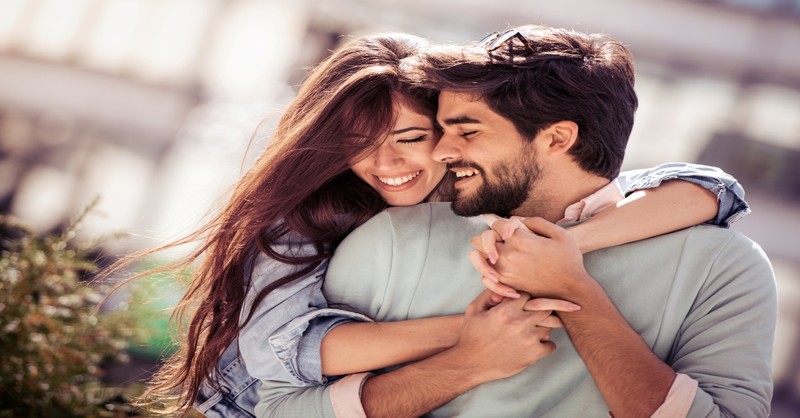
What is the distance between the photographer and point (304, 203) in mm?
2006

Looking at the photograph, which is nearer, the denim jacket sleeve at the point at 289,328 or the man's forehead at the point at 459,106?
the denim jacket sleeve at the point at 289,328

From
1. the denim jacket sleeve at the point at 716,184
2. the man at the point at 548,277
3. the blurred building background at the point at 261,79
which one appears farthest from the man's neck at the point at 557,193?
the blurred building background at the point at 261,79

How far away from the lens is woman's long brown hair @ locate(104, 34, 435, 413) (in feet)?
6.43

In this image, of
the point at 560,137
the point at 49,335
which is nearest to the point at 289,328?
the point at 560,137

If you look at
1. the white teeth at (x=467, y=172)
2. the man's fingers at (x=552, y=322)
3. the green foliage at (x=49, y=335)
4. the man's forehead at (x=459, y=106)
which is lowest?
the green foliage at (x=49, y=335)

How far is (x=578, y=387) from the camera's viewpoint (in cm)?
174

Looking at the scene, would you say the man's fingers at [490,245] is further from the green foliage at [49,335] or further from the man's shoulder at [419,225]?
the green foliage at [49,335]

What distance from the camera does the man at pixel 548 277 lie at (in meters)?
1.58

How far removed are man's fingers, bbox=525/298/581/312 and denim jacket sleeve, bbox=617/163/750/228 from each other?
14.6 inches

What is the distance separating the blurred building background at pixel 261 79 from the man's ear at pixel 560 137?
12.1ft

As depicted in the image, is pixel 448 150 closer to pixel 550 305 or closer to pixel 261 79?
pixel 550 305

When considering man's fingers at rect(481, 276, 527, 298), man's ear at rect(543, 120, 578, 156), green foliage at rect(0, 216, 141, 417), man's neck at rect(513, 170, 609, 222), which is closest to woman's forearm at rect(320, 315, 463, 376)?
man's fingers at rect(481, 276, 527, 298)

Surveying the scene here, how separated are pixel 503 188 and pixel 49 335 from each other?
60.2 inches

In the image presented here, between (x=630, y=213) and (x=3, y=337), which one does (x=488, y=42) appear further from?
(x=3, y=337)
